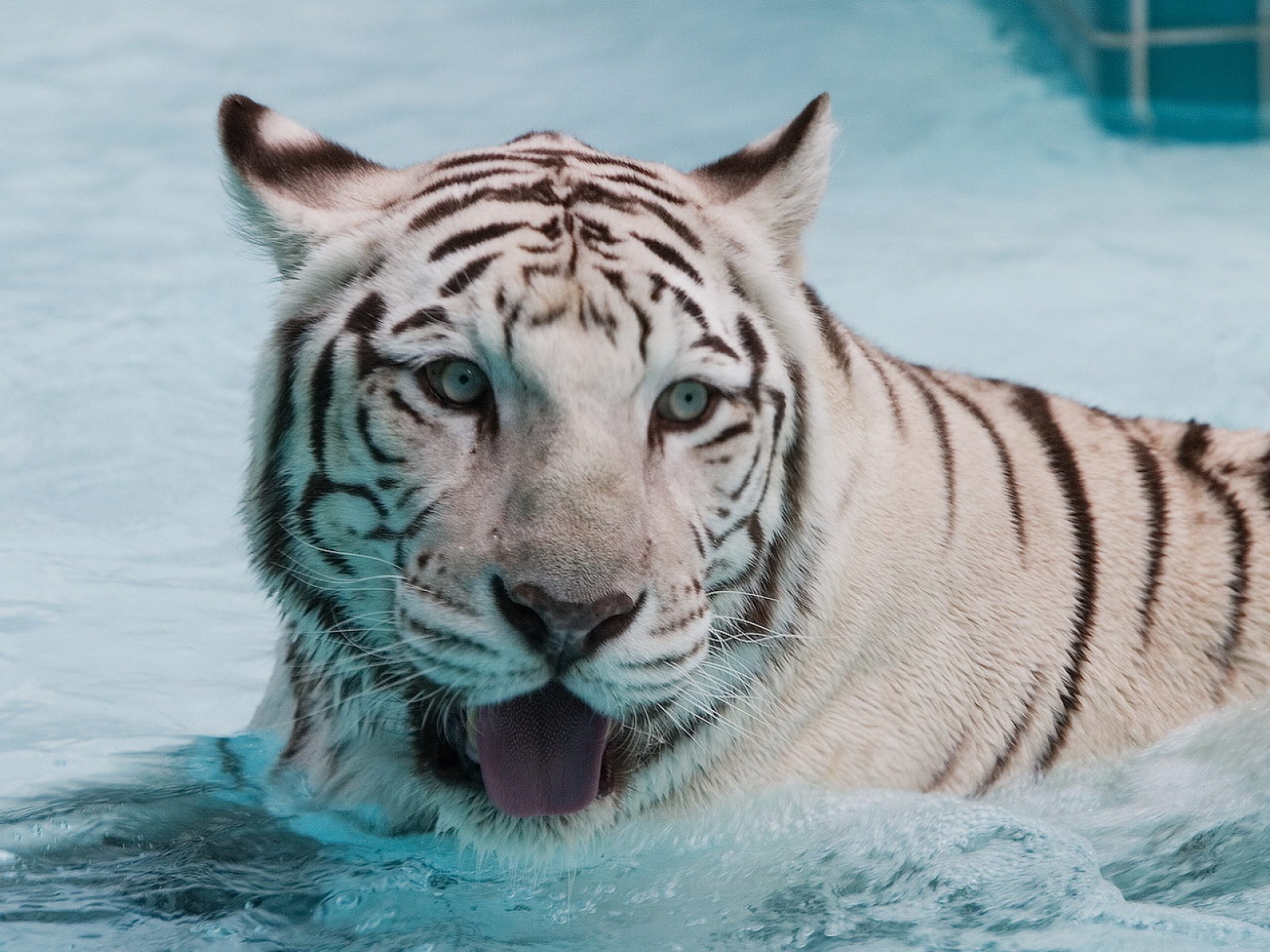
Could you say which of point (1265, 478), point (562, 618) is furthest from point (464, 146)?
point (562, 618)

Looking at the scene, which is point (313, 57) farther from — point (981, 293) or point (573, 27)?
point (981, 293)

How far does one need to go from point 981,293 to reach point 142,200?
3.25 metres

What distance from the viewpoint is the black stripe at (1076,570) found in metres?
2.67

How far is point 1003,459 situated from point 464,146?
16.4 feet

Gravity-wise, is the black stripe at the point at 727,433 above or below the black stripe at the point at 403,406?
below

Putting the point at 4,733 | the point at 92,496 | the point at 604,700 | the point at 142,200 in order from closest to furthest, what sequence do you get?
the point at 604,700 < the point at 4,733 < the point at 92,496 < the point at 142,200

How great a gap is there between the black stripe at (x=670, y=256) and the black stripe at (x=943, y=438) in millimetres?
561

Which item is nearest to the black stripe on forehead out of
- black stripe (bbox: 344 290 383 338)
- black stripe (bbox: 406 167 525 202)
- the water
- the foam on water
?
the water

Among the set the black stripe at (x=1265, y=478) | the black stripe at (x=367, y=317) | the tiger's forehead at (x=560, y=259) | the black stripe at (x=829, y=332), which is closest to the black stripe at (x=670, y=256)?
the tiger's forehead at (x=560, y=259)

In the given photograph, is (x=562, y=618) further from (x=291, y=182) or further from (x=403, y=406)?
(x=291, y=182)

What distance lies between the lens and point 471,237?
89.8 inches

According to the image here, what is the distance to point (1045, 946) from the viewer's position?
2295 millimetres

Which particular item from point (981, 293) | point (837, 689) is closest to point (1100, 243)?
point (981, 293)

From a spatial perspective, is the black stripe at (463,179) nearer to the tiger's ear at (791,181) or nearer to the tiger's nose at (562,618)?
the tiger's ear at (791,181)
